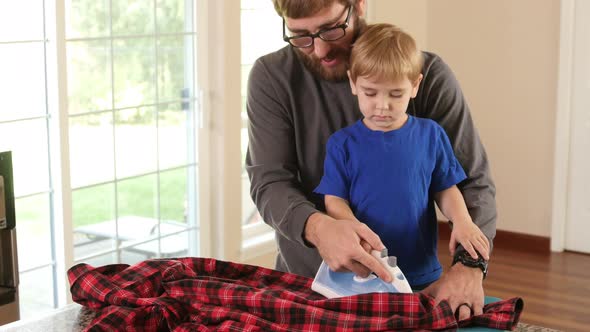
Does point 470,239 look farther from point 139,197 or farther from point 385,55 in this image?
point 139,197

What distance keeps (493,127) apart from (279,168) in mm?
3338

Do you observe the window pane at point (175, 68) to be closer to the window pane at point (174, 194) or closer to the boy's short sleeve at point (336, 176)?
the window pane at point (174, 194)

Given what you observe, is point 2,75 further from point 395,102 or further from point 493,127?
point 493,127

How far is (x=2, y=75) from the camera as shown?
298cm

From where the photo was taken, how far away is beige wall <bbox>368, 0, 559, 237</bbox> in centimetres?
484

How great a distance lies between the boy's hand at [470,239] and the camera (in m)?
1.77

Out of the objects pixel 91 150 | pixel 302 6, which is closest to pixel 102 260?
pixel 91 150

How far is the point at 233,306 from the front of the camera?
1479 millimetres

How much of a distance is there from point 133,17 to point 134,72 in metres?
0.22

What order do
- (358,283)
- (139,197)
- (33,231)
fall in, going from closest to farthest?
1. (358,283)
2. (33,231)
3. (139,197)

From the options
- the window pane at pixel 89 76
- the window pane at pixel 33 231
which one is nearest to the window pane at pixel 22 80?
the window pane at pixel 89 76

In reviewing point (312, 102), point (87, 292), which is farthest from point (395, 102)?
point (87, 292)

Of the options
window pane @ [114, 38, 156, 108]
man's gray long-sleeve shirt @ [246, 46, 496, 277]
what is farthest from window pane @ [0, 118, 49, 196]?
man's gray long-sleeve shirt @ [246, 46, 496, 277]

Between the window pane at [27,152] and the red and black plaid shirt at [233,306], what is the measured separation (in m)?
1.54
